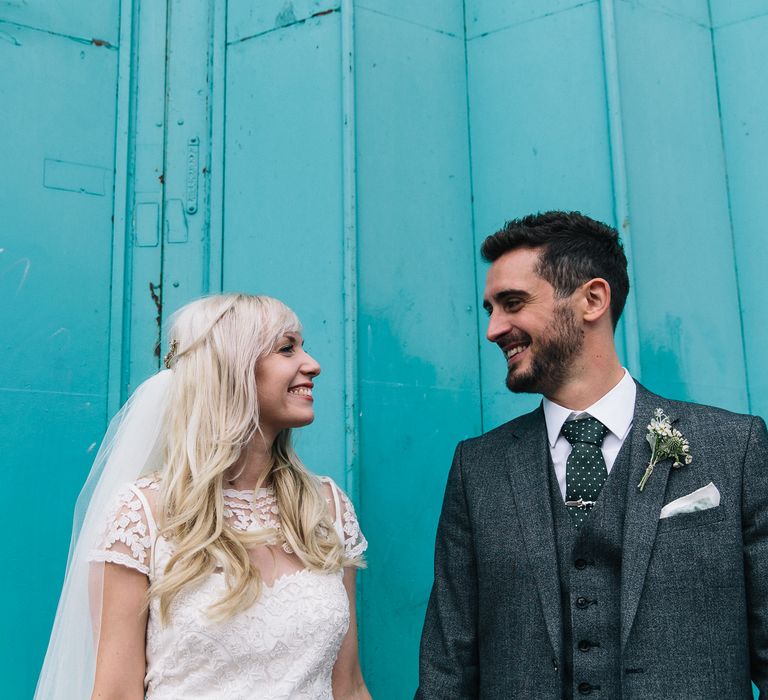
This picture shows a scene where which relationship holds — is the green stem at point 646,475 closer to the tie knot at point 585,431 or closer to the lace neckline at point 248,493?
the tie knot at point 585,431

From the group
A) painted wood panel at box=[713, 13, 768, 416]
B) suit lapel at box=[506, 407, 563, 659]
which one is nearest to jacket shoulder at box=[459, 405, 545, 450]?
suit lapel at box=[506, 407, 563, 659]

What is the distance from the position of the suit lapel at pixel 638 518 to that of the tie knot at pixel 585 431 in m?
0.07

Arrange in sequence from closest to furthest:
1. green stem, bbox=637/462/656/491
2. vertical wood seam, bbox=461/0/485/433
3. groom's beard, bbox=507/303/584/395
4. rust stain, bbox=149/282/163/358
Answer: green stem, bbox=637/462/656/491 < groom's beard, bbox=507/303/584/395 < rust stain, bbox=149/282/163/358 < vertical wood seam, bbox=461/0/485/433

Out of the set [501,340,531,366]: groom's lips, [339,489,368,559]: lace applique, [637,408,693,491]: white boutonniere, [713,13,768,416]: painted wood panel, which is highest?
[713,13,768,416]: painted wood panel

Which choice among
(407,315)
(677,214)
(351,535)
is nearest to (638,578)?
(351,535)

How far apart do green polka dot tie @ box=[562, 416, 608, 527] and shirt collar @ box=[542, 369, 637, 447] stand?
23mm

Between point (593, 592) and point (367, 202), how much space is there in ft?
5.89

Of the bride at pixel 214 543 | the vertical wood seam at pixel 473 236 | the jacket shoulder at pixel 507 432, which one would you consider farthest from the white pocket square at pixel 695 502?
the vertical wood seam at pixel 473 236

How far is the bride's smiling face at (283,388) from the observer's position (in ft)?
9.16

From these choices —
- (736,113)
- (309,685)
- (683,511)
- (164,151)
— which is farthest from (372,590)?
(736,113)

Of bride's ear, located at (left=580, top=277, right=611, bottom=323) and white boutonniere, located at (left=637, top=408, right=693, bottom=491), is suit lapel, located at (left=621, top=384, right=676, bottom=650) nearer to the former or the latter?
white boutonniere, located at (left=637, top=408, right=693, bottom=491)

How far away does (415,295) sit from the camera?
3689mm

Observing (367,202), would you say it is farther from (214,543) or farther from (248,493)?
(214,543)

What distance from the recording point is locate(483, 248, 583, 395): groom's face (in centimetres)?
265
